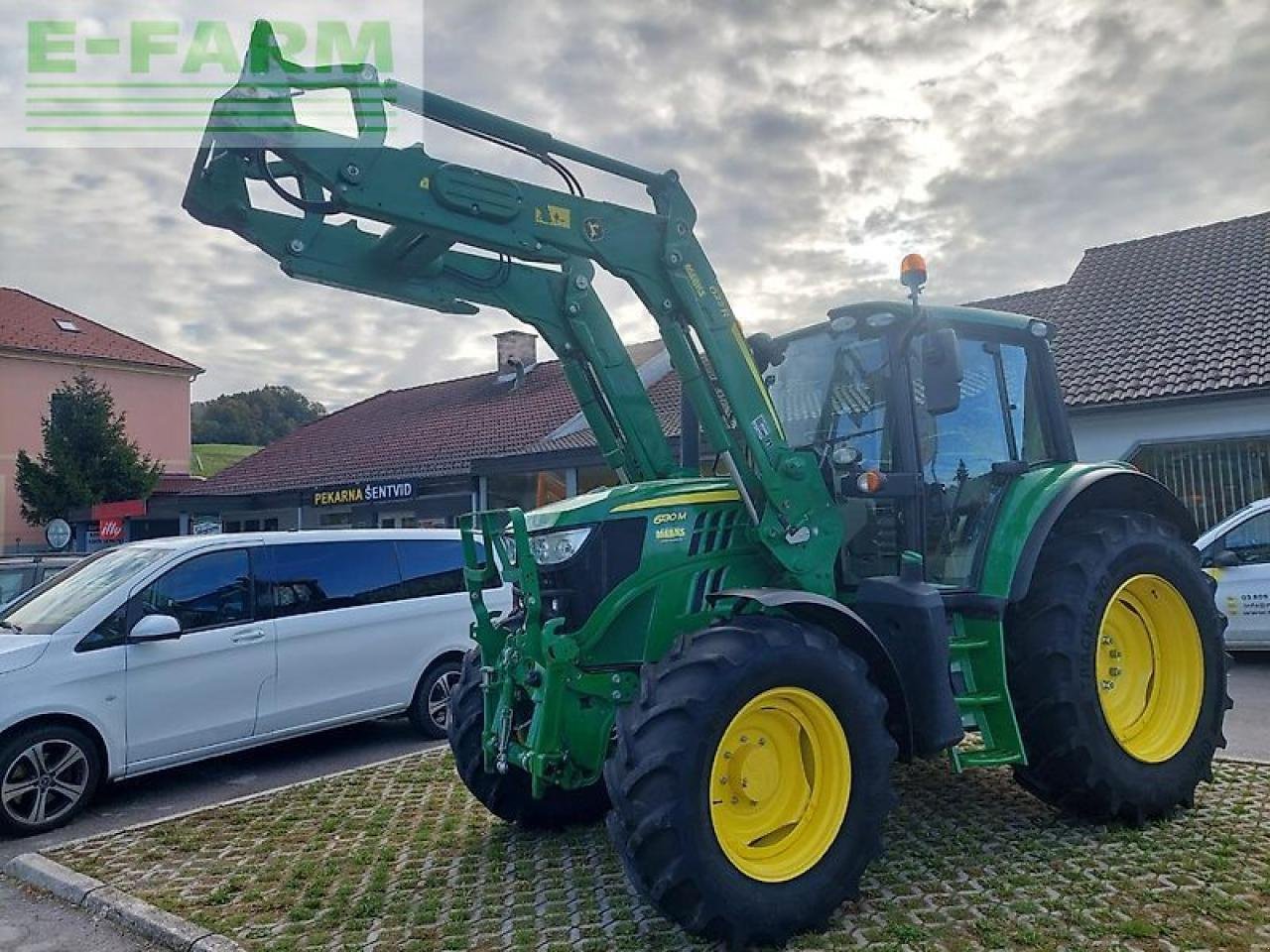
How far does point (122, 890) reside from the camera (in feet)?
15.5

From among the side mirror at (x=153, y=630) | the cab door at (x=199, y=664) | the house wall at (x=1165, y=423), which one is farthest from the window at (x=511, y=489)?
the side mirror at (x=153, y=630)

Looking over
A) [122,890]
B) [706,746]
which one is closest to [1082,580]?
[706,746]

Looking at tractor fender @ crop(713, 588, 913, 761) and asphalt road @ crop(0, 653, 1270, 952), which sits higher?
tractor fender @ crop(713, 588, 913, 761)

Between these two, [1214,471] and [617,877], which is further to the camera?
[1214,471]

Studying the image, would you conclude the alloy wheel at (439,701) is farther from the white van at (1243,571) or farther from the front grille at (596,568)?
the white van at (1243,571)

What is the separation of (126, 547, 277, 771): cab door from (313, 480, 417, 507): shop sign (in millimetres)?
14435

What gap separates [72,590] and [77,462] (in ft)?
86.2

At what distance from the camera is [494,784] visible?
5168mm

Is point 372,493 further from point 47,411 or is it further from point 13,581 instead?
point 47,411

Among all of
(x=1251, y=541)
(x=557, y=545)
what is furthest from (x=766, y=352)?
(x=1251, y=541)

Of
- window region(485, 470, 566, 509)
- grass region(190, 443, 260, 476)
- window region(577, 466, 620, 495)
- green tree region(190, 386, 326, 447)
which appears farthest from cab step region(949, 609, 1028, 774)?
green tree region(190, 386, 326, 447)

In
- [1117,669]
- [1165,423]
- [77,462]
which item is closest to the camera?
[1117,669]

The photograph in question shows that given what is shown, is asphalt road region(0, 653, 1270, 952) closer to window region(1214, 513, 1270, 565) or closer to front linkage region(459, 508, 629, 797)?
window region(1214, 513, 1270, 565)

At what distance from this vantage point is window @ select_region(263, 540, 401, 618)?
7.60 meters
